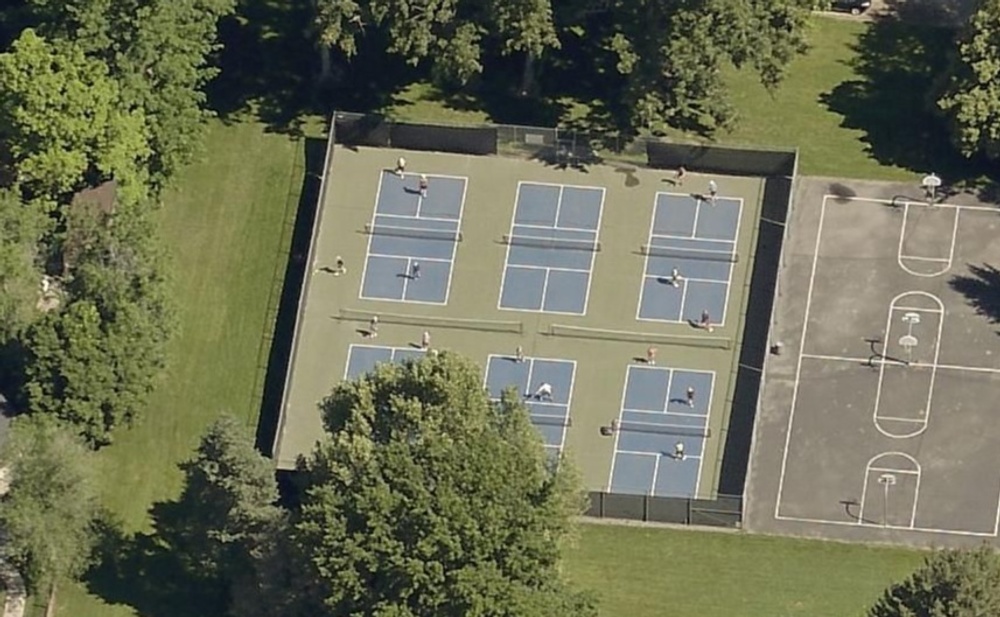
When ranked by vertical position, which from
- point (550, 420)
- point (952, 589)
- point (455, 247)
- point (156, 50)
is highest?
point (156, 50)

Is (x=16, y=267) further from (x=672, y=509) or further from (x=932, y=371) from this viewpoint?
(x=932, y=371)

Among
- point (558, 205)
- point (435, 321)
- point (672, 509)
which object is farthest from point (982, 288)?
point (435, 321)

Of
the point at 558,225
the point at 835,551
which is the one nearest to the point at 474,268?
the point at 558,225

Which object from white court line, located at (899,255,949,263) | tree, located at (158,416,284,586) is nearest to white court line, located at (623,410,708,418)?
white court line, located at (899,255,949,263)

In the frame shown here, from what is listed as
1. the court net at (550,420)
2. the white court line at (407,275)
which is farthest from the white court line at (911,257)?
the white court line at (407,275)

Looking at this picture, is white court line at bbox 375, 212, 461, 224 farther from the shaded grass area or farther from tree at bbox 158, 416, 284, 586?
the shaded grass area

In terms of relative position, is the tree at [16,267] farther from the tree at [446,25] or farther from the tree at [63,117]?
the tree at [446,25]
